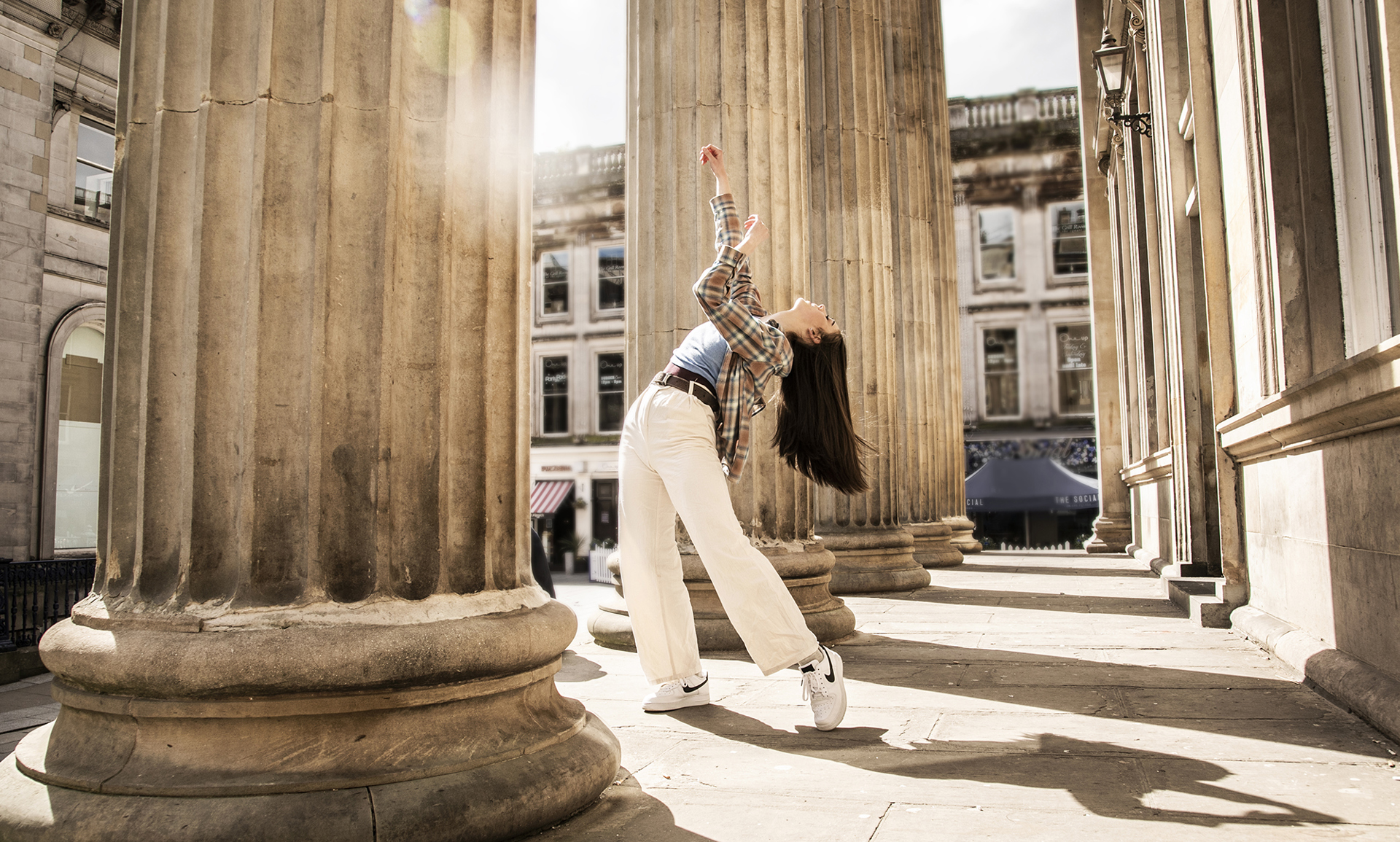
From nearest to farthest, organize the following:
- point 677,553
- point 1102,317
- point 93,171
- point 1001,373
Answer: point 677,553, point 1102,317, point 93,171, point 1001,373

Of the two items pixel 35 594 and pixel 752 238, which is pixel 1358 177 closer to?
pixel 752 238

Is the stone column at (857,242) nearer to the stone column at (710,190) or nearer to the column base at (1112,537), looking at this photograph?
the stone column at (710,190)

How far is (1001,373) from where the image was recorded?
27.7m

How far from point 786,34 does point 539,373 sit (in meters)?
27.0

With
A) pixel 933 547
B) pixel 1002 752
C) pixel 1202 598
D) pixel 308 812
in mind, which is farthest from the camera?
pixel 933 547

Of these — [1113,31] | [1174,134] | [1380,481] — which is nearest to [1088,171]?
[1113,31]

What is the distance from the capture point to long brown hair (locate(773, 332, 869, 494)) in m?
3.91

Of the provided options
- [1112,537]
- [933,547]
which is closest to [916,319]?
[933,547]

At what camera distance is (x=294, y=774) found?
86.1 inches

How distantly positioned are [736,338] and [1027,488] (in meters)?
23.8

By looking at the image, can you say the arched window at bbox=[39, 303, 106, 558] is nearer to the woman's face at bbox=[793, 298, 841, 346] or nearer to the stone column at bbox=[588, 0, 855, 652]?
the stone column at bbox=[588, 0, 855, 652]

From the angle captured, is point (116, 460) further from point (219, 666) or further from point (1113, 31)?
point (1113, 31)

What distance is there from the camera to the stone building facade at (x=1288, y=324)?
3.58m

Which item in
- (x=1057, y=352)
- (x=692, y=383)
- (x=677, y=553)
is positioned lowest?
(x=677, y=553)
